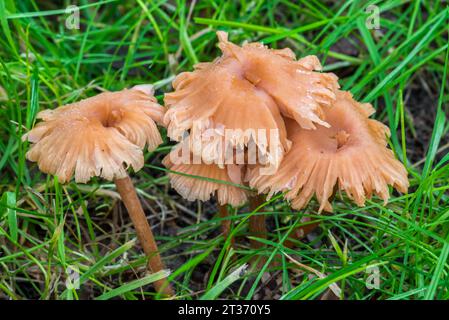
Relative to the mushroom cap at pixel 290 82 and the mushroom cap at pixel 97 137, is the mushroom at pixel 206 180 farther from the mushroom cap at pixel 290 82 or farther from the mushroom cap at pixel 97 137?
the mushroom cap at pixel 290 82

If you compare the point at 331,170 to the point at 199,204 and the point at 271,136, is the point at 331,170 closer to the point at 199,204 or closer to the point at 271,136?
the point at 271,136

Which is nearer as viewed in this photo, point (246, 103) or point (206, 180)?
point (246, 103)

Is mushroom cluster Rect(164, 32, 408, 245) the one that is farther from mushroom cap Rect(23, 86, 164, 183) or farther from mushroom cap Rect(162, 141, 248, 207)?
mushroom cap Rect(23, 86, 164, 183)

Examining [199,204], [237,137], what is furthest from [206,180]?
[199,204]

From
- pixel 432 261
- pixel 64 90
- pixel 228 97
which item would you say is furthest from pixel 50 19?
pixel 432 261

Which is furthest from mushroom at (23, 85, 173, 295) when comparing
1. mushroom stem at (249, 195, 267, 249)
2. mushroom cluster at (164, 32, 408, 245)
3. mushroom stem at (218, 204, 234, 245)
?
mushroom stem at (249, 195, 267, 249)
